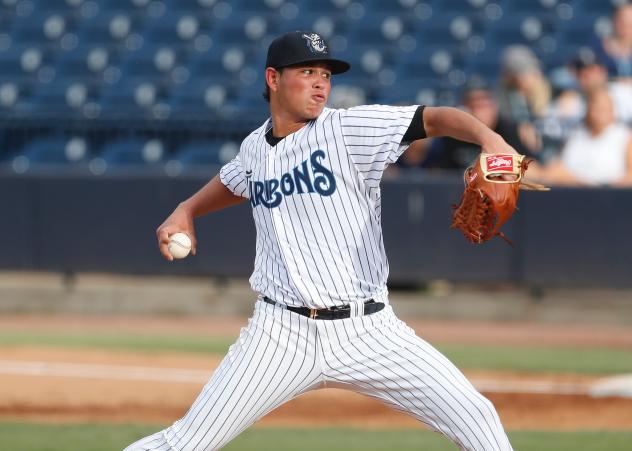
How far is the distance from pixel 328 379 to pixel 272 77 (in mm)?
1140

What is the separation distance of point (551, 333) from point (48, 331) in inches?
186

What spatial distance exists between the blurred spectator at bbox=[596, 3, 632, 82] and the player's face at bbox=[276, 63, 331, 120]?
24.8ft

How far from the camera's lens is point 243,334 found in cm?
438

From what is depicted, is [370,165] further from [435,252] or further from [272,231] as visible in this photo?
[435,252]

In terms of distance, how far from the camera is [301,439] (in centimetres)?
685

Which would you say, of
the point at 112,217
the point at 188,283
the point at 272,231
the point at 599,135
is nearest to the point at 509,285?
the point at 599,135

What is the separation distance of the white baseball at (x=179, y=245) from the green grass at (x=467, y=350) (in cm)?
531

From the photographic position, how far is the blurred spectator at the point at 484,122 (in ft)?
35.9

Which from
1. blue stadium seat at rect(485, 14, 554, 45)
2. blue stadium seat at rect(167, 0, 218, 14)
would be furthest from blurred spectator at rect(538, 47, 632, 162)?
blue stadium seat at rect(167, 0, 218, 14)

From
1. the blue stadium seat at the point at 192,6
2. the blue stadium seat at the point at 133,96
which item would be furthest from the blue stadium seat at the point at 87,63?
the blue stadium seat at the point at 192,6

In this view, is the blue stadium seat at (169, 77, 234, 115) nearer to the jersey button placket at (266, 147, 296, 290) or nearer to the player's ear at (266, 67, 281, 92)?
the player's ear at (266, 67, 281, 92)

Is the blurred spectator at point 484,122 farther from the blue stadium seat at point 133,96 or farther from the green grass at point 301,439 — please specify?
the blue stadium seat at point 133,96

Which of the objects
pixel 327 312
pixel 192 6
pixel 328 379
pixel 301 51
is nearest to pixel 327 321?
pixel 327 312

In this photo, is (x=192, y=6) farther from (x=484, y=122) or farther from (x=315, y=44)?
(x=315, y=44)
